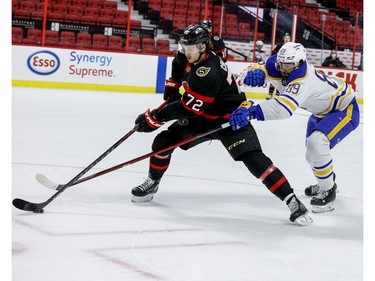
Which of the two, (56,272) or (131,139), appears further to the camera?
(131,139)

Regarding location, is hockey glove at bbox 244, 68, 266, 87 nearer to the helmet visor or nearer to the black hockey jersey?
the helmet visor

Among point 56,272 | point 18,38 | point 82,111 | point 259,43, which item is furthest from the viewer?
point 259,43

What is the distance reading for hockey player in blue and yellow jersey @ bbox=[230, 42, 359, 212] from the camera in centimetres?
332

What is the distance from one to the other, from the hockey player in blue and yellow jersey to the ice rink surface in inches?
10.0

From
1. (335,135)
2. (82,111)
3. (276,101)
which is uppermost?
(276,101)

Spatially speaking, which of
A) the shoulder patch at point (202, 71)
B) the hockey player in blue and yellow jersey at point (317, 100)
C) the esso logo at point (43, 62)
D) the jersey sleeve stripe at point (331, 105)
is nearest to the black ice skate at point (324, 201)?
the hockey player in blue and yellow jersey at point (317, 100)

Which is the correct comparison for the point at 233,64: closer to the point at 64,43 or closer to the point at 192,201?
the point at 64,43

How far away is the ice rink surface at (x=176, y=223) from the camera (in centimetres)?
240

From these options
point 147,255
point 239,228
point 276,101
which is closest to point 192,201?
point 239,228

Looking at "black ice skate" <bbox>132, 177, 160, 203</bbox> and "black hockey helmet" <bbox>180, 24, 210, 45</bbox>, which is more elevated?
"black hockey helmet" <bbox>180, 24, 210, 45</bbox>

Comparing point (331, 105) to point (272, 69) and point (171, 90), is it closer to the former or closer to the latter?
point (272, 69)

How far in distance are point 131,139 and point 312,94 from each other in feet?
8.79

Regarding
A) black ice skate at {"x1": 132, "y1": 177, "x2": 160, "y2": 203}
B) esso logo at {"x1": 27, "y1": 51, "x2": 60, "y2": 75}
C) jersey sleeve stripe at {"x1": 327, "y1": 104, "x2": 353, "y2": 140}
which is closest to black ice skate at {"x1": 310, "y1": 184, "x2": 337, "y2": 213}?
Result: jersey sleeve stripe at {"x1": 327, "y1": 104, "x2": 353, "y2": 140}

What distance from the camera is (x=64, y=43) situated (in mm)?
10680
